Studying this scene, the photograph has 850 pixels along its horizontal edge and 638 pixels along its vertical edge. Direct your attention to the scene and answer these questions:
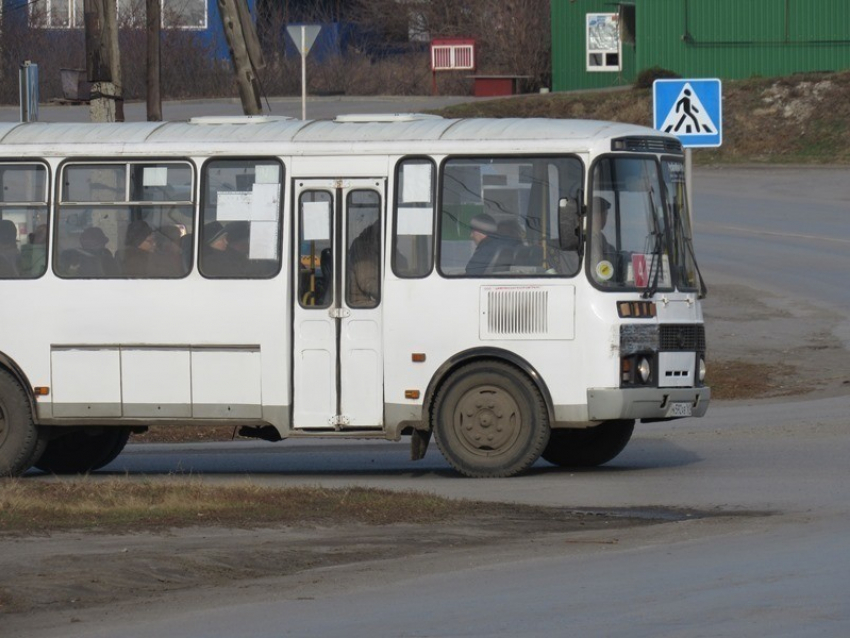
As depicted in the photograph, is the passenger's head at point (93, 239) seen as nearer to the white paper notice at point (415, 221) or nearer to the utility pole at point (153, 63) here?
the white paper notice at point (415, 221)

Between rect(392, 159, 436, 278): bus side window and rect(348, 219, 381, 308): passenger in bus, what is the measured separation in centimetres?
15

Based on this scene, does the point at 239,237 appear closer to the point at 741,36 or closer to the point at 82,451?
the point at 82,451

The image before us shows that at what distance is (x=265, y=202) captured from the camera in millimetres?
13539

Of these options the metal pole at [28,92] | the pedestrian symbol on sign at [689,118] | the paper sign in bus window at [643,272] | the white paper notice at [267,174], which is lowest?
the paper sign in bus window at [643,272]

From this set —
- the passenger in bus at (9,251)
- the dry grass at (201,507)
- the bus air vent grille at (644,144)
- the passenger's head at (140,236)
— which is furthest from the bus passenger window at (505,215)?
the passenger in bus at (9,251)

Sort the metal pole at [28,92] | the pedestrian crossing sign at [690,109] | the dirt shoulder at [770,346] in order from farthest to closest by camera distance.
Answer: the metal pole at [28,92] → the dirt shoulder at [770,346] → the pedestrian crossing sign at [690,109]

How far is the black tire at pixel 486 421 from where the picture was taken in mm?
13164

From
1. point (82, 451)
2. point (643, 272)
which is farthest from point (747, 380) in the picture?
point (82, 451)

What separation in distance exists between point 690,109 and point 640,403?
635cm

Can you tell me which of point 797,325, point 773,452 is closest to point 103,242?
point 773,452

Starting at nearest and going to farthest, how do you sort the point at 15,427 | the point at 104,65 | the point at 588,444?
the point at 15,427 < the point at 588,444 < the point at 104,65

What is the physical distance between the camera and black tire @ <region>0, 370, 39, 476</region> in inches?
539

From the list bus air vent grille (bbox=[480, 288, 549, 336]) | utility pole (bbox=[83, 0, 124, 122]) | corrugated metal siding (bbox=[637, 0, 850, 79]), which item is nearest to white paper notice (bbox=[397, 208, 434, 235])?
bus air vent grille (bbox=[480, 288, 549, 336])

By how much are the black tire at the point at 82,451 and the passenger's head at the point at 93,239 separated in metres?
1.91
